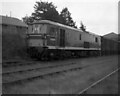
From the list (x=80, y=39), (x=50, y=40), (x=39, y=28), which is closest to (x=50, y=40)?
(x=50, y=40)

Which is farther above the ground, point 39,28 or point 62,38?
point 39,28

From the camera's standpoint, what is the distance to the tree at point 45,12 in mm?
40681

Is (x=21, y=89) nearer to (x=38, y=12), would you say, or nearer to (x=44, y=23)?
(x=44, y=23)

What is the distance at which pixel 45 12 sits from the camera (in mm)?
43438

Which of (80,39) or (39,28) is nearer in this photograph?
(39,28)

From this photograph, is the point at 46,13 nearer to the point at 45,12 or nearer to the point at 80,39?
the point at 45,12

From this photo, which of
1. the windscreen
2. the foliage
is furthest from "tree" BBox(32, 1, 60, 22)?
the windscreen

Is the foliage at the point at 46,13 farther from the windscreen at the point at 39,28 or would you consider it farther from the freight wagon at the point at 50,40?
the windscreen at the point at 39,28

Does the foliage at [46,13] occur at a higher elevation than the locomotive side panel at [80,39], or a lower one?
higher

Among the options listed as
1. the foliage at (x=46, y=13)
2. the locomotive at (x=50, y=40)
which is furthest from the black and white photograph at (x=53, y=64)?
the foliage at (x=46, y=13)

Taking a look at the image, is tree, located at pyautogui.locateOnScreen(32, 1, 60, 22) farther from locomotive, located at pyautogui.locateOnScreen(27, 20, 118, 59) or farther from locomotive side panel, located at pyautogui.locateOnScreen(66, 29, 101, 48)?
locomotive, located at pyautogui.locateOnScreen(27, 20, 118, 59)

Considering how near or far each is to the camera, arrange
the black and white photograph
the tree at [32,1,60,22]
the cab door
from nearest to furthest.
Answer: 1. the black and white photograph
2. the cab door
3. the tree at [32,1,60,22]

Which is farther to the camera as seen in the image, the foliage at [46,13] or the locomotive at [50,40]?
the foliage at [46,13]

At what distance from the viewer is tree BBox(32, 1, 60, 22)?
4068 cm
